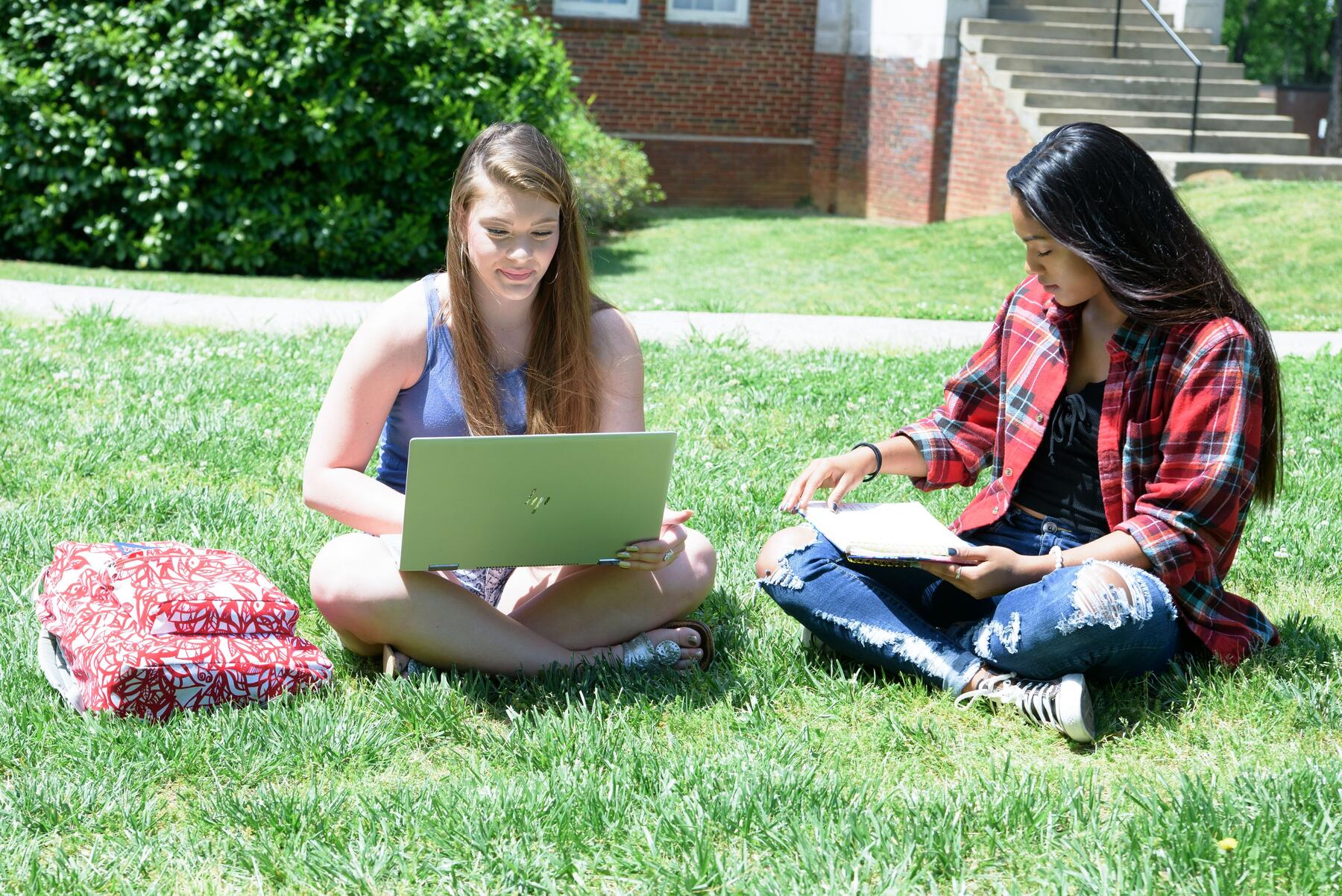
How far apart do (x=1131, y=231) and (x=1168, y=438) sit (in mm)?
461

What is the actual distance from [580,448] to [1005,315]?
122 cm

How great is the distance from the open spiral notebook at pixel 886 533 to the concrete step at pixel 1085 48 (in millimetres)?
13840

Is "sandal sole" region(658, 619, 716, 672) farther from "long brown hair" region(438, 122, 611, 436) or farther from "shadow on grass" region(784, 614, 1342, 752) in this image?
"long brown hair" region(438, 122, 611, 436)

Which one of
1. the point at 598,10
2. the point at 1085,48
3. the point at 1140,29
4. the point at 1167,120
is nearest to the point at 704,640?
the point at 1167,120

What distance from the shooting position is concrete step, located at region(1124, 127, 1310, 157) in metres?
15.1

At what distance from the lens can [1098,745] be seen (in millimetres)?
3062

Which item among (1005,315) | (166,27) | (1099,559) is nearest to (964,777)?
(1099,559)

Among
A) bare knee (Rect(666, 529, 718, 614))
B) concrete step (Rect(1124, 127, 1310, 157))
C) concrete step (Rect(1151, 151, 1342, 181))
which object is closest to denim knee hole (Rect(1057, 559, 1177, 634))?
bare knee (Rect(666, 529, 718, 614))

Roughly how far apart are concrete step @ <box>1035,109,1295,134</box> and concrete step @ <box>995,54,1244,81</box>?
654mm

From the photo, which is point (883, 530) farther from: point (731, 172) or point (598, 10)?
point (731, 172)

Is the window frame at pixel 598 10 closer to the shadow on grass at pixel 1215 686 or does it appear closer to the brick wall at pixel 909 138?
the brick wall at pixel 909 138

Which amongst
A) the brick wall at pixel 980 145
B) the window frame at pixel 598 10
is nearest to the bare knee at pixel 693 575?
the brick wall at pixel 980 145

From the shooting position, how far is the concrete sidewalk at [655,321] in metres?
7.83

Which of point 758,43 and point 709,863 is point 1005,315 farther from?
point 758,43
